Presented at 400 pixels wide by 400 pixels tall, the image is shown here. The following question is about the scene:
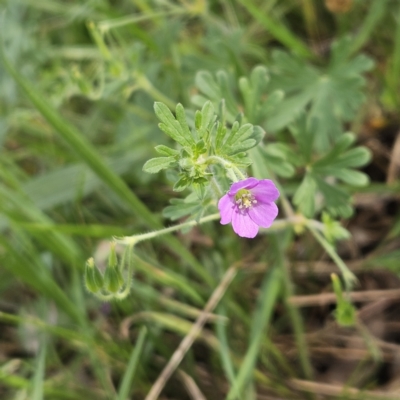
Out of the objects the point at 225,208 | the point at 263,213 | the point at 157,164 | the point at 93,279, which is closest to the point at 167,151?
the point at 157,164

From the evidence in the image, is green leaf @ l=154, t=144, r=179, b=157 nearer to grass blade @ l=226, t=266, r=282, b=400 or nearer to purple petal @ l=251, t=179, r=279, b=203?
purple petal @ l=251, t=179, r=279, b=203

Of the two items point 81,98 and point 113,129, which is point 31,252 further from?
point 81,98

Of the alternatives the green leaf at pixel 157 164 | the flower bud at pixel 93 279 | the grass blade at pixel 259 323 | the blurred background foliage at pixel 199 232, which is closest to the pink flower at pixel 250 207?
the green leaf at pixel 157 164

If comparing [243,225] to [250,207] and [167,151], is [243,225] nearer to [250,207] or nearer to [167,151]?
[250,207]

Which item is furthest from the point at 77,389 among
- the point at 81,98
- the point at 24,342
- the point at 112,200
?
the point at 81,98

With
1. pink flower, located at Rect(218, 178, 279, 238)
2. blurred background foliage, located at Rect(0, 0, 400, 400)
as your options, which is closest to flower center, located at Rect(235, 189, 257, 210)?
pink flower, located at Rect(218, 178, 279, 238)

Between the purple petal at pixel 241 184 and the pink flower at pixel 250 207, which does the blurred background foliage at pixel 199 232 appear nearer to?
the pink flower at pixel 250 207
